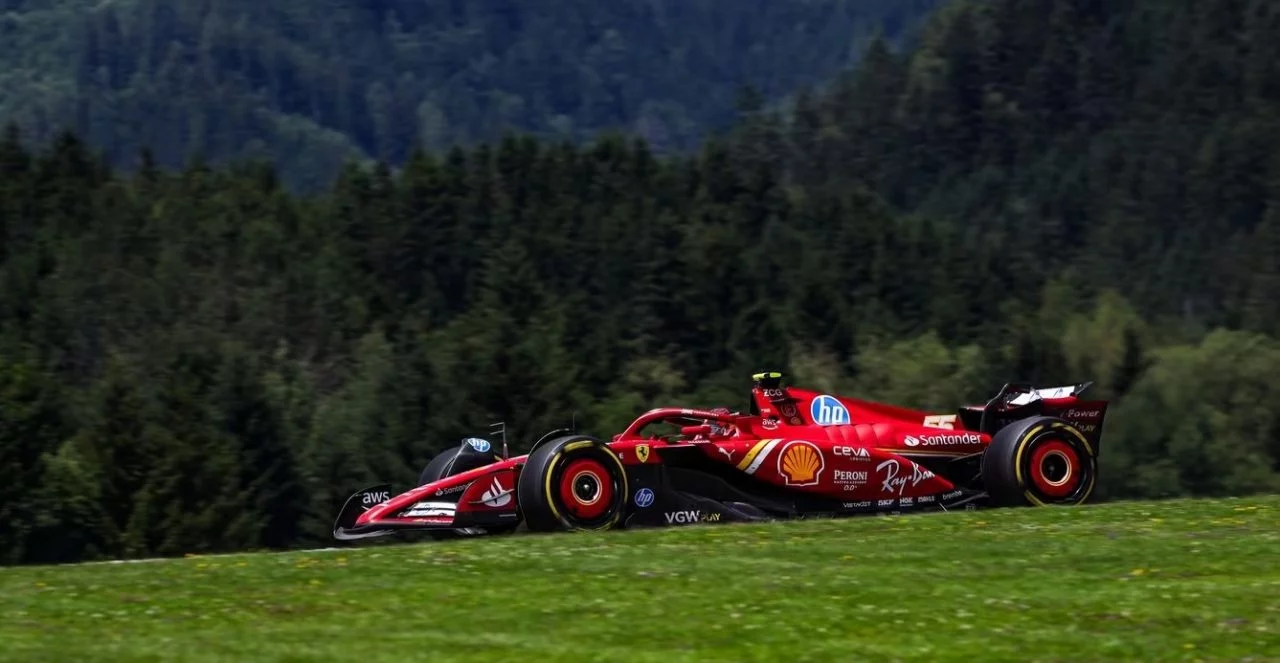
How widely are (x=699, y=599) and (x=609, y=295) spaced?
326 ft

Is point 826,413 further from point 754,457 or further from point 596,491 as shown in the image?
point 596,491

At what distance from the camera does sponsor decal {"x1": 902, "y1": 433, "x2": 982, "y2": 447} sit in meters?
20.4

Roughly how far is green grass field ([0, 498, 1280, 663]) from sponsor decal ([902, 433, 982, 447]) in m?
3.65

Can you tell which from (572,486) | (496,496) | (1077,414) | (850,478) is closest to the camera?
(572,486)

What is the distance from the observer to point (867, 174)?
182m

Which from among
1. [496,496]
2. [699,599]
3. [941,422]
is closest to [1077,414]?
[941,422]

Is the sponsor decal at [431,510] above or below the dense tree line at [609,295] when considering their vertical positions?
below

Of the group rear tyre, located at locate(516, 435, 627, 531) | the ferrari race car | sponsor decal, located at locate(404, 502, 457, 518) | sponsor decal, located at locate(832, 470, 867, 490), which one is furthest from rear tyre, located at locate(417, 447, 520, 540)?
sponsor decal, located at locate(832, 470, 867, 490)

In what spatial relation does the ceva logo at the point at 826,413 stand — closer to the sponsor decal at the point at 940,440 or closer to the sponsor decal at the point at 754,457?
the sponsor decal at the point at 940,440

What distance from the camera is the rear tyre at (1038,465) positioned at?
19594 mm

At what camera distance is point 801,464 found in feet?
64.7

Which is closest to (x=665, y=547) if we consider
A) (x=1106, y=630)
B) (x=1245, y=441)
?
(x=1106, y=630)

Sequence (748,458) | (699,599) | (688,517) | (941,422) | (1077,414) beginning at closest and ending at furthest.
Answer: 1. (699,599)
2. (688,517)
3. (748,458)
4. (1077,414)
5. (941,422)

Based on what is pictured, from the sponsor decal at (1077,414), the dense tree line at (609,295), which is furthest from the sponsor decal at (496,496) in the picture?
the dense tree line at (609,295)
